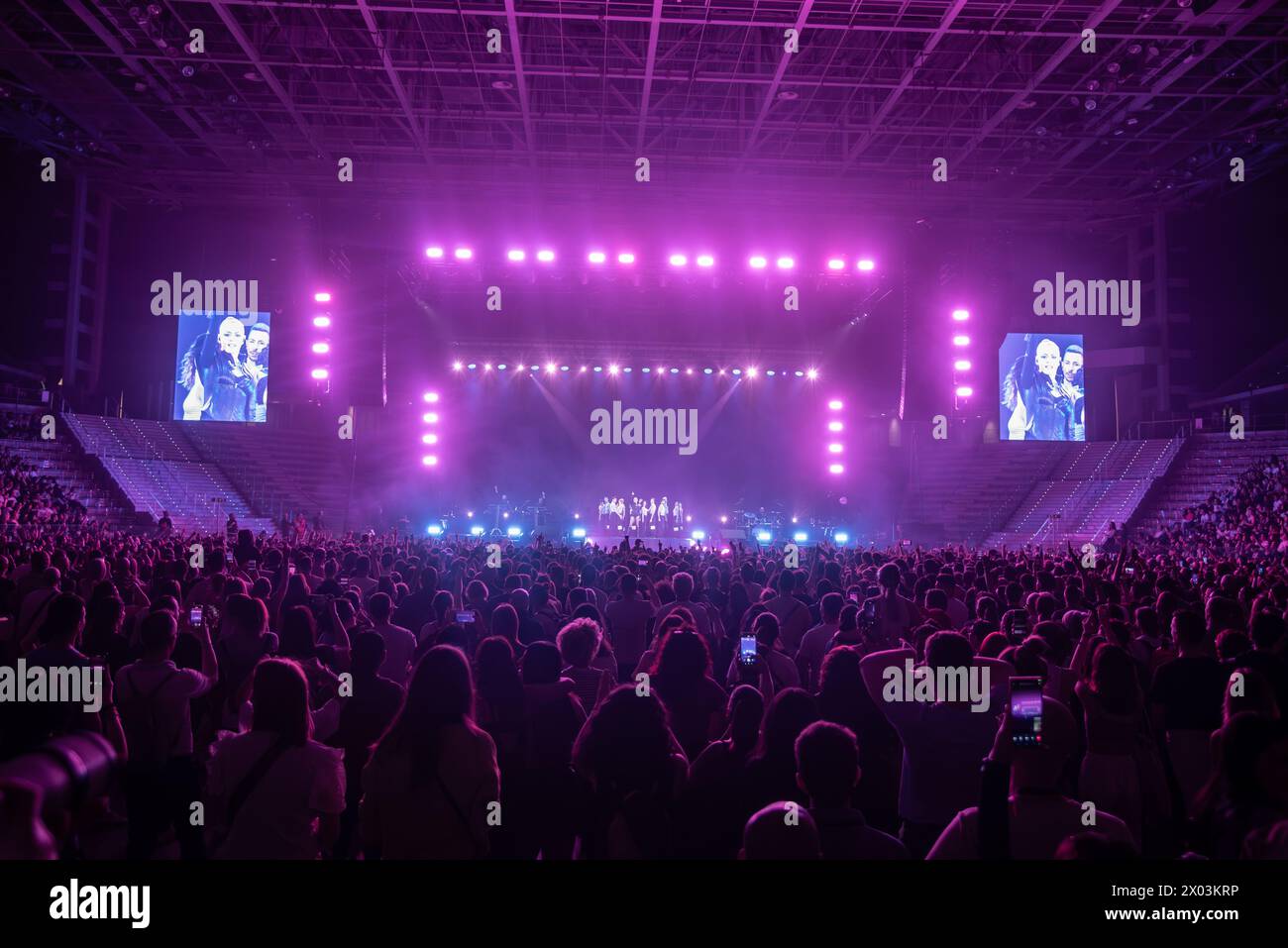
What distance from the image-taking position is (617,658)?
7.28 meters

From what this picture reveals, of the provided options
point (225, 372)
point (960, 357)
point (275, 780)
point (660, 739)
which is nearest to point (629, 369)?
point (225, 372)

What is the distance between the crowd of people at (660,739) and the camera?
9.76 feet

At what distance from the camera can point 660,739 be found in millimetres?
3408

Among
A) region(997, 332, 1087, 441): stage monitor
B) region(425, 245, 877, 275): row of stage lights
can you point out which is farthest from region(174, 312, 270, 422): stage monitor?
region(997, 332, 1087, 441): stage monitor

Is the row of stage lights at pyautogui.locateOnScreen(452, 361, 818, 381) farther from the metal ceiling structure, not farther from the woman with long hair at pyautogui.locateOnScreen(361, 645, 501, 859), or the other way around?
the woman with long hair at pyautogui.locateOnScreen(361, 645, 501, 859)

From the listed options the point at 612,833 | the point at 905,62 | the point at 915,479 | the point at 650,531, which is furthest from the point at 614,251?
the point at 612,833

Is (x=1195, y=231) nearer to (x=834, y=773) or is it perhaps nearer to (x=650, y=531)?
(x=650, y=531)

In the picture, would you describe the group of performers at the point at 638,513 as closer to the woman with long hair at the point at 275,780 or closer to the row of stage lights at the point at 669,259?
the row of stage lights at the point at 669,259

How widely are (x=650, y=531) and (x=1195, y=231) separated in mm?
21016

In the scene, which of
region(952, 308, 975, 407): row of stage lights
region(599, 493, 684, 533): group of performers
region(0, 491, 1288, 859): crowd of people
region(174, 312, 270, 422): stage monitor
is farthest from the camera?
region(599, 493, 684, 533): group of performers

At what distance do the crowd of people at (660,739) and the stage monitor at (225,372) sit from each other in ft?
72.1

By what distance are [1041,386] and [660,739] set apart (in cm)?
2951

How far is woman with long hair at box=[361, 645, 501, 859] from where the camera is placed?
3.16 metres

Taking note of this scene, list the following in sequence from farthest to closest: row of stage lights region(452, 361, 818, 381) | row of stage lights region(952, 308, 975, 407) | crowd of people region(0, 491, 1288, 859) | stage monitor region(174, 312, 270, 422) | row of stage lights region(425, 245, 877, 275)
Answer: row of stage lights region(452, 361, 818, 381) < stage monitor region(174, 312, 270, 422) < row of stage lights region(425, 245, 877, 275) < row of stage lights region(952, 308, 975, 407) < crowd of people region(0, 491, 1288, 859)
